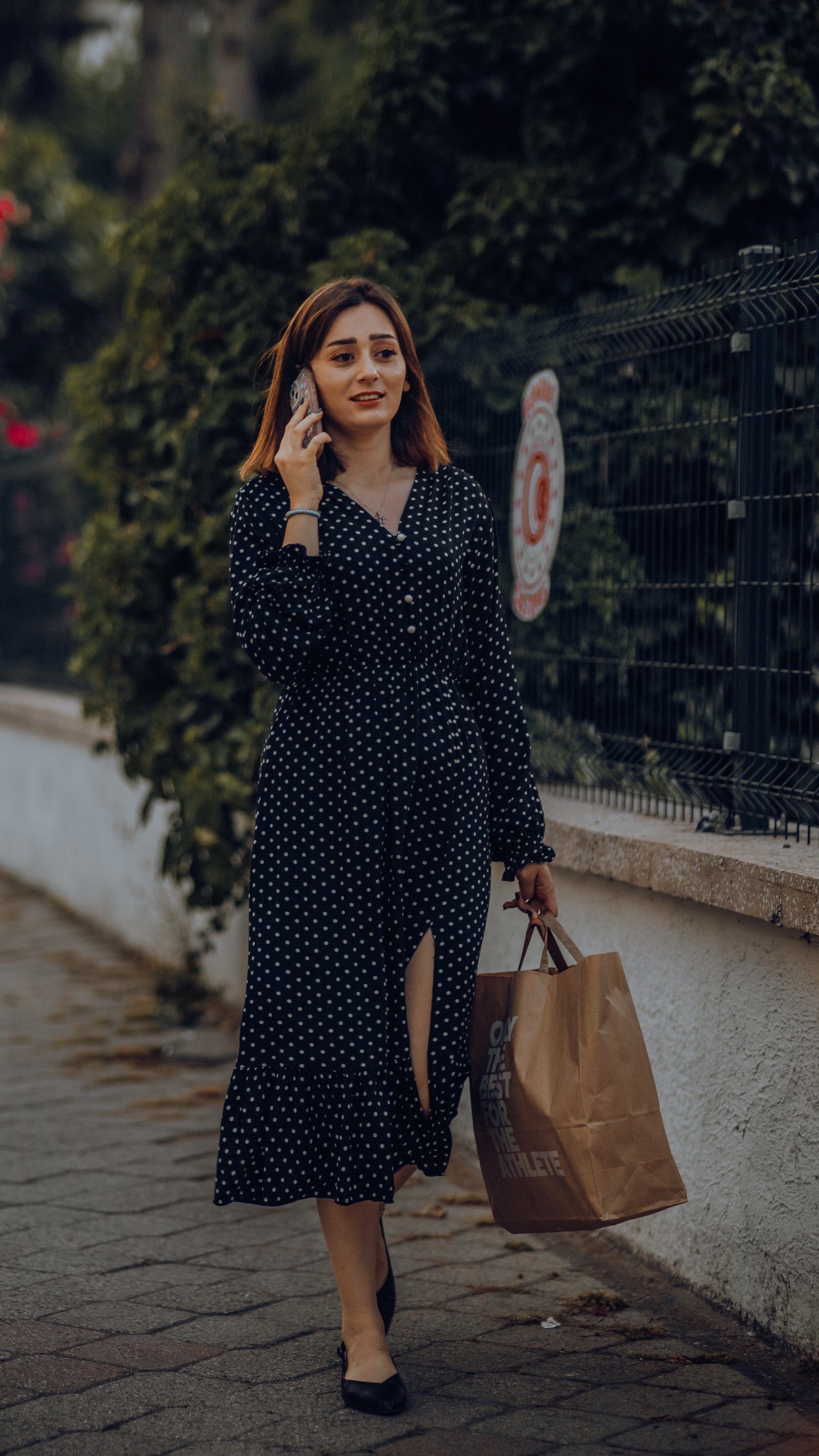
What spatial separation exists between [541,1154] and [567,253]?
3.30 meters

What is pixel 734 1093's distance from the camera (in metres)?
3.48

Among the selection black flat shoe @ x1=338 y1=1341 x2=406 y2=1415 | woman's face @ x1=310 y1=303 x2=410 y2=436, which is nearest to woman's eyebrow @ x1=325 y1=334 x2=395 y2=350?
woman's face @ x1=310 y1=303 x2=410 y2=436

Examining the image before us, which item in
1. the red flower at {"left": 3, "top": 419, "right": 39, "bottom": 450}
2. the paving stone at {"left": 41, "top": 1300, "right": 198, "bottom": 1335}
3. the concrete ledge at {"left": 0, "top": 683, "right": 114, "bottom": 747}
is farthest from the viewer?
the red flower at {"left": 3, "top": 419, "right": 39, "bottom": 450}

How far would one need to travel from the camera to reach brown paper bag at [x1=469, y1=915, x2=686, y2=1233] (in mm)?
2936

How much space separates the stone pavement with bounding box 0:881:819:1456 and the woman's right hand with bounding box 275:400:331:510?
1.62m

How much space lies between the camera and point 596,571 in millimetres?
4383

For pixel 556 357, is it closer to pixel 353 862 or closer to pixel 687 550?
pixel 687 550

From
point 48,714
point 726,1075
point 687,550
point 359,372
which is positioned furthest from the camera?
point 48,714

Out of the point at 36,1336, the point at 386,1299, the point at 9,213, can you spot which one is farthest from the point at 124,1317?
the point at 9,213

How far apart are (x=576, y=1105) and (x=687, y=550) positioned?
151cm

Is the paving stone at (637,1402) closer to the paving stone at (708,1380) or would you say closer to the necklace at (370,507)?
the paving stone at (708,1380)

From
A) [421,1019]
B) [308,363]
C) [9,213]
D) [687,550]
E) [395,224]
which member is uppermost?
[9,213]

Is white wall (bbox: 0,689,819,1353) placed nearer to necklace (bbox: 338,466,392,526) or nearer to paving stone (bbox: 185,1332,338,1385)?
paving stone (bbox: 185,1332,338,1385)

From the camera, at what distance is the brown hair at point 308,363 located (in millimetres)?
3182
